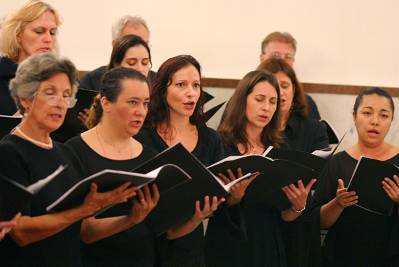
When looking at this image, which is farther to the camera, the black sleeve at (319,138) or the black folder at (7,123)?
the black sleeve at (319,138)

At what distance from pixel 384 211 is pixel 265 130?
0.73 metres

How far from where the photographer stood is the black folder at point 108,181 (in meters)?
2.54

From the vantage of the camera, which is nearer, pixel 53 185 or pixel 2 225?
pixel 2 225

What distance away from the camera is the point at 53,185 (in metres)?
2.70

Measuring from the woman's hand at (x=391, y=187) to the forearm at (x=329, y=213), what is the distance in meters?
0.31

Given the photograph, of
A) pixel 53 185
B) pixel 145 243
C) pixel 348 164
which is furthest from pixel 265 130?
pixel 53 185

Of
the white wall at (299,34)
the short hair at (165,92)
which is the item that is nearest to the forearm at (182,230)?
the short hair at (165,92)

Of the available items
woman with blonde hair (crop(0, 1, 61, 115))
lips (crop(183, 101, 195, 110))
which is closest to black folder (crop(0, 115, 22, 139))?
woman with blonde hair (crop(0, 1, 61, 115))

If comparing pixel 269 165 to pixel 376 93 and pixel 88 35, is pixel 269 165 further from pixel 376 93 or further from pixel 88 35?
pixel 88 35

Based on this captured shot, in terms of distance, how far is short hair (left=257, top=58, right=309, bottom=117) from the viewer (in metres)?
4.68

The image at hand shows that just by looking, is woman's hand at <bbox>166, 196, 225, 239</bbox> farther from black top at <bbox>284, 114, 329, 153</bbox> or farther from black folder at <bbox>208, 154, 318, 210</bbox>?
black top at <bbox>284, 114, 329, 153</bbox>

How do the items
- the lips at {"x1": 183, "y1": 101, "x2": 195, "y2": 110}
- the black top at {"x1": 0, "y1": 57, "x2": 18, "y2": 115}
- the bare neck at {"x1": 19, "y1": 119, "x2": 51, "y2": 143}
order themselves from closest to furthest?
the bare neck at {"x1": 19, "y1": 119, "x2": 51, "y2": 143}
the black top at {"x1": 0, "y1": 57, "x2": 18, "y2": 115}
the lips at {"x1": 183, "y1": 101, "x2": 195, "y2": 110}

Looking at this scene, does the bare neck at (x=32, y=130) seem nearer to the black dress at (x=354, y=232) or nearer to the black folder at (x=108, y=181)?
the black folder at (x=108, y=181)

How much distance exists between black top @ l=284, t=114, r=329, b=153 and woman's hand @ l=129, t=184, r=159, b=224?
1.66 m
